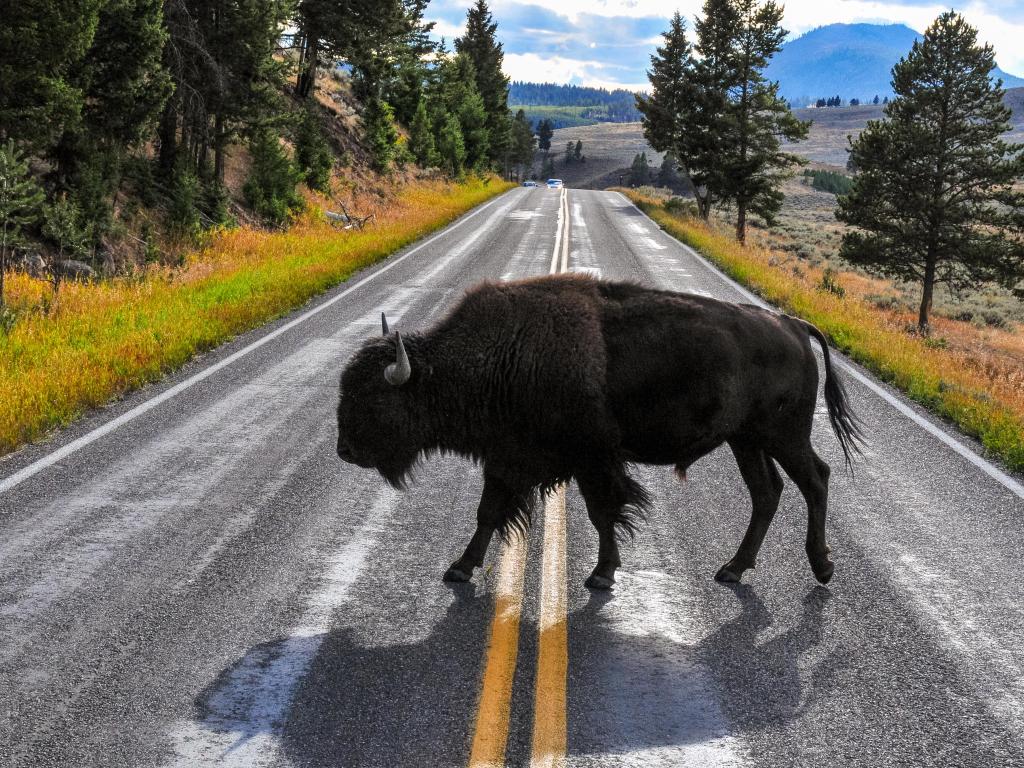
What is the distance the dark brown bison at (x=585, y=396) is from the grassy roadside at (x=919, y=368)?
4.08 metres

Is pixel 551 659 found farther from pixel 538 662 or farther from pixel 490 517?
pixel 490 517

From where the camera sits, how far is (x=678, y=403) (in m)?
5.07

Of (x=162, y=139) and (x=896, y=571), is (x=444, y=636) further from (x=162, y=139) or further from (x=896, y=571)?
(x=162, y=139)

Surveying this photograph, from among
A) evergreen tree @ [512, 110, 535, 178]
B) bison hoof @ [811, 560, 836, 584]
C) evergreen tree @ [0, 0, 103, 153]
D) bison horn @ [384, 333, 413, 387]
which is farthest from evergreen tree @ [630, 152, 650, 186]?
bison horn @ [384, 333, 413, 387]

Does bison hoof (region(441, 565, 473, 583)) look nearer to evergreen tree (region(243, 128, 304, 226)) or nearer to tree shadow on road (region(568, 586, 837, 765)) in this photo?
tree shadow on road (region(568, 586, 837, 765))

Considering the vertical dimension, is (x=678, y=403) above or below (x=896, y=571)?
above

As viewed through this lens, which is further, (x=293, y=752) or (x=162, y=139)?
(x=162, y=139)

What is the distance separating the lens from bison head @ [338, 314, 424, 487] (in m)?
5.14

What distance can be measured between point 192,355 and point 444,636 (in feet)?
26.8

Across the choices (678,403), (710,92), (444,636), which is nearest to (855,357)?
(678,403)

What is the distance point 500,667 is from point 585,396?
1.57 metres

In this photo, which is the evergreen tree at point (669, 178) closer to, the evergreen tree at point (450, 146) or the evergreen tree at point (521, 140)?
the evergreen tree at point (521, 140)

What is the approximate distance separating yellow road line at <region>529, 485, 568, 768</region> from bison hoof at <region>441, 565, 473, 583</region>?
0.48m

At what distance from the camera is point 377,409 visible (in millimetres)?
5141
